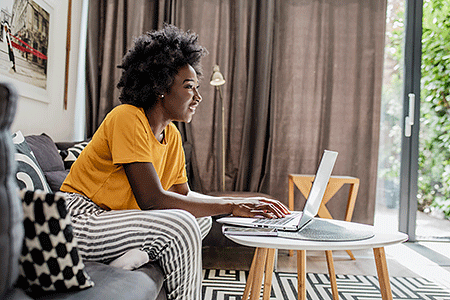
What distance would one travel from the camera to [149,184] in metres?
1.29

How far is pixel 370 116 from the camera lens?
320cm

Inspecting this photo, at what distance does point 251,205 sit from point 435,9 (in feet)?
9.65

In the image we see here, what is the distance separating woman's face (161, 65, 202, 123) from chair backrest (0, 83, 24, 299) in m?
1.01

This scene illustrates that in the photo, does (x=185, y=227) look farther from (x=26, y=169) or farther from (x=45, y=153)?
(x=45, y=153)

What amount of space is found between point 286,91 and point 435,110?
4.25ft

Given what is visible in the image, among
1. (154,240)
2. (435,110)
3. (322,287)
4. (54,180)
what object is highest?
(435,110)

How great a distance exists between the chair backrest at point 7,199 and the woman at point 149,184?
21.3 inches

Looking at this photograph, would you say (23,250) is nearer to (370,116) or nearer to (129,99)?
(129,99)

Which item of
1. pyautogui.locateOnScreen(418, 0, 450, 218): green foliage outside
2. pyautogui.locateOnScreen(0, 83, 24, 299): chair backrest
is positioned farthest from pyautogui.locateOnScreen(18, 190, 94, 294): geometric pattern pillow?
pyautogui.locateOnScreen(418, 0, 450, 218): green foliage outside

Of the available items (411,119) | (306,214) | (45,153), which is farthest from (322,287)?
(411,119)

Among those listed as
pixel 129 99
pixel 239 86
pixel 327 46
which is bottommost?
pixel 129 99

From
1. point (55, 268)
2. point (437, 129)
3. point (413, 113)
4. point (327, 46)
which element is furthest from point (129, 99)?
point (437, 129)

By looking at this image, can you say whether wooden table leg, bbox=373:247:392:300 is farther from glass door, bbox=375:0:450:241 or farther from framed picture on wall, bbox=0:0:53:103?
glass door, bbox=375:0:450:241

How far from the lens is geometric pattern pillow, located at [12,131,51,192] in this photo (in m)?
1.35
